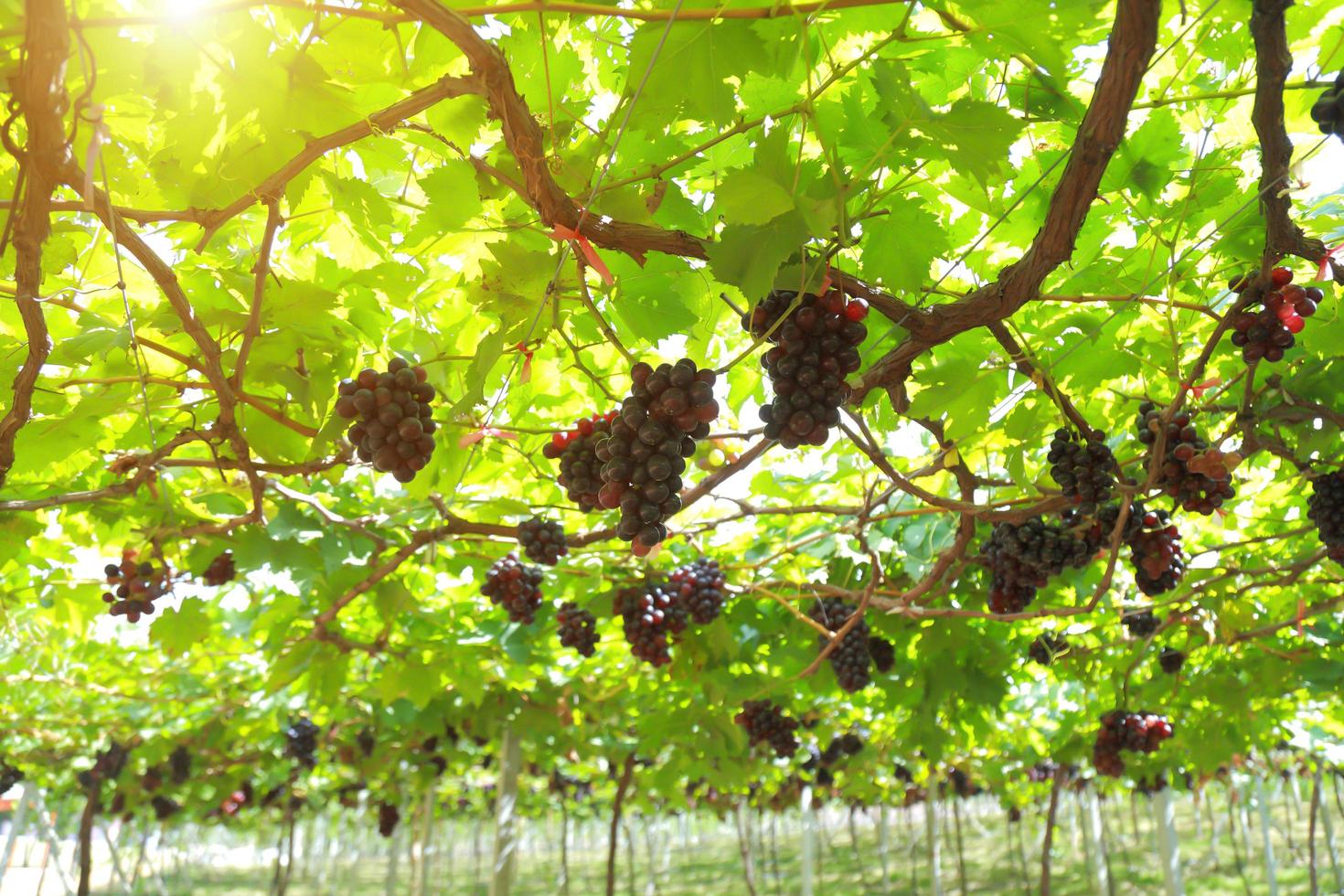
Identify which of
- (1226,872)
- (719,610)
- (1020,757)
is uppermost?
(719,610)

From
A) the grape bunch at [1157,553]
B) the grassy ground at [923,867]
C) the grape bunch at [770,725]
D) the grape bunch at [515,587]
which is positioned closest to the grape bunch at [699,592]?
the grape bunch at [515,587]

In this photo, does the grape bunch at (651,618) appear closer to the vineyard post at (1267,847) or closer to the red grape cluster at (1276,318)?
the red grape cluster at (1276,318)

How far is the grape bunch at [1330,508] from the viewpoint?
98.6 inches

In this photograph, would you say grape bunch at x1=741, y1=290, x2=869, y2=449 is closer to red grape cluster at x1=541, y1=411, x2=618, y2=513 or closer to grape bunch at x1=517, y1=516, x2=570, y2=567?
red grape cluster at x1=541, y1=411, x2=618, y2=513

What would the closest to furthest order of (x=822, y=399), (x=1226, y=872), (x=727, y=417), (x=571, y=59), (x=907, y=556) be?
(x=822, y=399), (x=571, y=59), (x=907, y=556), (x=727, y=417), (x=1226, y=872)

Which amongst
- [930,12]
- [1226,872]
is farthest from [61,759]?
[1226,872]

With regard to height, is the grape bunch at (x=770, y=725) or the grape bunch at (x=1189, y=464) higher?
the grape bunch at (x=1189, y=464)

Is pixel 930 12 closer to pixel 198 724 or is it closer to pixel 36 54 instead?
pixel 36 54

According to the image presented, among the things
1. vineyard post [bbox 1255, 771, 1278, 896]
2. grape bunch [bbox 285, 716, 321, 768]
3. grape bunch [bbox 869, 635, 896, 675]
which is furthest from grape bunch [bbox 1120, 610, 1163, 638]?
vineyard post [bbox 1255, 771, 1278, 896]

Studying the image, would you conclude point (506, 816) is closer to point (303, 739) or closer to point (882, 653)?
point (303, 739)

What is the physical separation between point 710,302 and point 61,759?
494 inches

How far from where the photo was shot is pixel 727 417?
3975 millimetres

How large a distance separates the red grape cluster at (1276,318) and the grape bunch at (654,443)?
119 cm

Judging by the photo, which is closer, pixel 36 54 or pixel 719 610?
pixel 36 54
